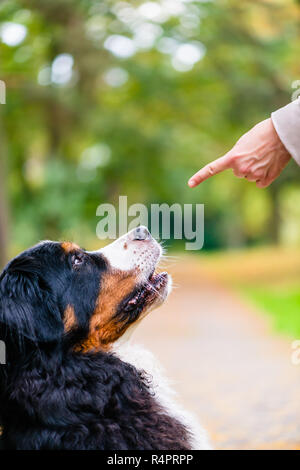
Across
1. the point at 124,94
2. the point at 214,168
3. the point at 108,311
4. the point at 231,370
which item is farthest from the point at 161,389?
the point at 124,94

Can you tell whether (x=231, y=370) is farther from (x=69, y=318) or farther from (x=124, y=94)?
(x=124, y=94)

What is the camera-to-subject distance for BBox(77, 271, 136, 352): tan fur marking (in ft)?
11.8

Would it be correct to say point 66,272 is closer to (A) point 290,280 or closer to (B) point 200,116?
(A) point 290,280

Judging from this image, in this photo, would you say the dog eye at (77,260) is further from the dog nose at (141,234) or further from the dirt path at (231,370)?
the dirt path at (231,370)

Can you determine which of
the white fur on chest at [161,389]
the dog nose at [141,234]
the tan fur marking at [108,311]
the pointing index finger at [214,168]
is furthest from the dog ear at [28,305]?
the pointing index finger at [214,168]

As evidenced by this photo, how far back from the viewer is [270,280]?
21.6 m

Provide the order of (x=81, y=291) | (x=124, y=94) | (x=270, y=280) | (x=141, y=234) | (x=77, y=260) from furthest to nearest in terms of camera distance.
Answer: (x=124, y=94) → (x=270, y=280) → (x=141, y=234) → (x=77, y=260) → (x=81, y=291)

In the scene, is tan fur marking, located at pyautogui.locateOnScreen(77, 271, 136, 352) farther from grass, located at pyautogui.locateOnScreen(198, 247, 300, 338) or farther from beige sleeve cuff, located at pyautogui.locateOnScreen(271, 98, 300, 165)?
grass, located at pyautogui.locateOnScreen(198, 247, 300, 338)

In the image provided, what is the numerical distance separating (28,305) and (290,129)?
1.62 metres

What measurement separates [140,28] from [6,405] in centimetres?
1628

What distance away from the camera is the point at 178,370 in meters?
9.70

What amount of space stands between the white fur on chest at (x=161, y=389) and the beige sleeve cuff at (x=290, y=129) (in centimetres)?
148

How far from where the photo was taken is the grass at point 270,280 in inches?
550
